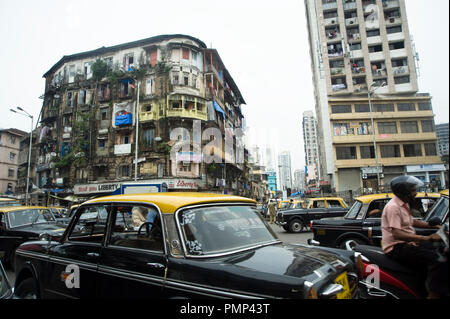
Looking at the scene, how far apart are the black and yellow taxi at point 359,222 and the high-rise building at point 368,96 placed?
2875 cm

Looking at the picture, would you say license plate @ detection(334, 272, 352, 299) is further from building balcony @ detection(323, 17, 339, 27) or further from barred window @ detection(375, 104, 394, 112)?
building balcony @ detection(323, 17, 339, 27)

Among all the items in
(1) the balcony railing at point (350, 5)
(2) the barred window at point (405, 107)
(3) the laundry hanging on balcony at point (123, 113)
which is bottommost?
(3) the laundry hanging on balcony at point (123, 113)

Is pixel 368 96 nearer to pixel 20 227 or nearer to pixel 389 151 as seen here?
pixel 389 151

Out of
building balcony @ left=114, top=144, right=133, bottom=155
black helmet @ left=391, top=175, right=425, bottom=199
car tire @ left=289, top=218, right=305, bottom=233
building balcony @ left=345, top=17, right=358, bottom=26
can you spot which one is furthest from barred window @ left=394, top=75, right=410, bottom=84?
black helmet @ left=391, top=175, right=425, bottom=199

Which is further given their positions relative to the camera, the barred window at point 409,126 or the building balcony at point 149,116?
the barred window at point 409,126

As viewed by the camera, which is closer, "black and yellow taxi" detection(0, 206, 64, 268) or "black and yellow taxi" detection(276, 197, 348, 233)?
"black and yellow taxi" detection(0, 206, 64, 268)

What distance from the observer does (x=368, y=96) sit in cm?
3522

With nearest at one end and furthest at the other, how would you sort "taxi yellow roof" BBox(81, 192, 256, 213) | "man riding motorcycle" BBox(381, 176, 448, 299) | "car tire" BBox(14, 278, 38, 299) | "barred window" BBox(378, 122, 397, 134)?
"man riding motorcycle" BBox(381, 176, 448, 299) < "taxi yellow roof" BBox(81, 192, 256, 213) < "car tire" BBox(14, 278, 38, 299) < "barred window" BBox(378, 122, 397, 134)

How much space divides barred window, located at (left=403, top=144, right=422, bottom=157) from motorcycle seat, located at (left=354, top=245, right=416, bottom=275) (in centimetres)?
3985

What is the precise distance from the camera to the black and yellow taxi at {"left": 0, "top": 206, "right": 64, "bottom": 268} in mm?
6690

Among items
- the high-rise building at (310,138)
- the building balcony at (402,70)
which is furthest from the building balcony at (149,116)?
the high-rise building at (310,138)

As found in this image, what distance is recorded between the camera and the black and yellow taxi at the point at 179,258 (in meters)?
2.02

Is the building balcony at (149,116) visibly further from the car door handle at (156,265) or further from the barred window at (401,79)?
the barred window at (401,79)
